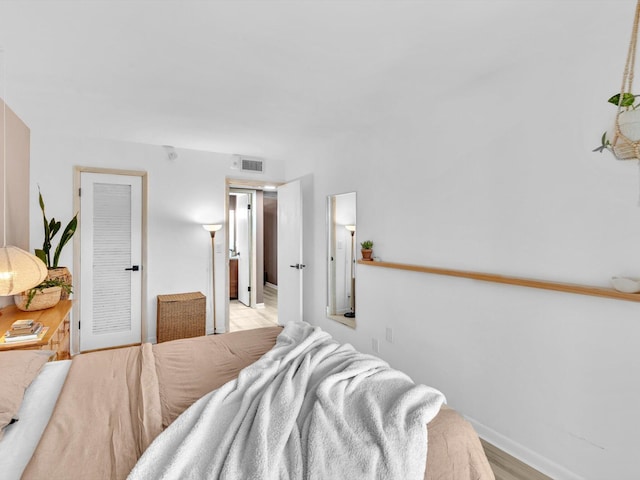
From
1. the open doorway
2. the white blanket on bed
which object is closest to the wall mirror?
the open doorway

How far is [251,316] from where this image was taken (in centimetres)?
545

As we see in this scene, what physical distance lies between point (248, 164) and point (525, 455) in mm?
4099

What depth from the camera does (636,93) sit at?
158 cm

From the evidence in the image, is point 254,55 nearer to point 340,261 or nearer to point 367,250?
point 367,250

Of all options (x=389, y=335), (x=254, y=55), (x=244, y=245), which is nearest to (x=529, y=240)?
(x=389, y=335)

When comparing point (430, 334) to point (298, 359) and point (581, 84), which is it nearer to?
point (298, 359)

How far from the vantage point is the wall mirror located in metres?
3.85

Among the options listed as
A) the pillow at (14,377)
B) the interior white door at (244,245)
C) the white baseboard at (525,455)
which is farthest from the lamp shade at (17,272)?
the interior white door at (244,245)

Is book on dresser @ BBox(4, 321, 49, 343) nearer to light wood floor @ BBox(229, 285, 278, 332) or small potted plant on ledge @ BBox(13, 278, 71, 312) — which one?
small potted plant on ledge @ BBox(13, 278, 71, 312)

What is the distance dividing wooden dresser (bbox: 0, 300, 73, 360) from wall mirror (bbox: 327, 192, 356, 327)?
8.26ft

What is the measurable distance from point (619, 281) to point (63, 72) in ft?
11.2

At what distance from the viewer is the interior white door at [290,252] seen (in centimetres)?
422

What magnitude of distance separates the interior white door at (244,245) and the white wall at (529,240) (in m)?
3.74

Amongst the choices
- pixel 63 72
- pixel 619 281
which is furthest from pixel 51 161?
pixel 619 281
